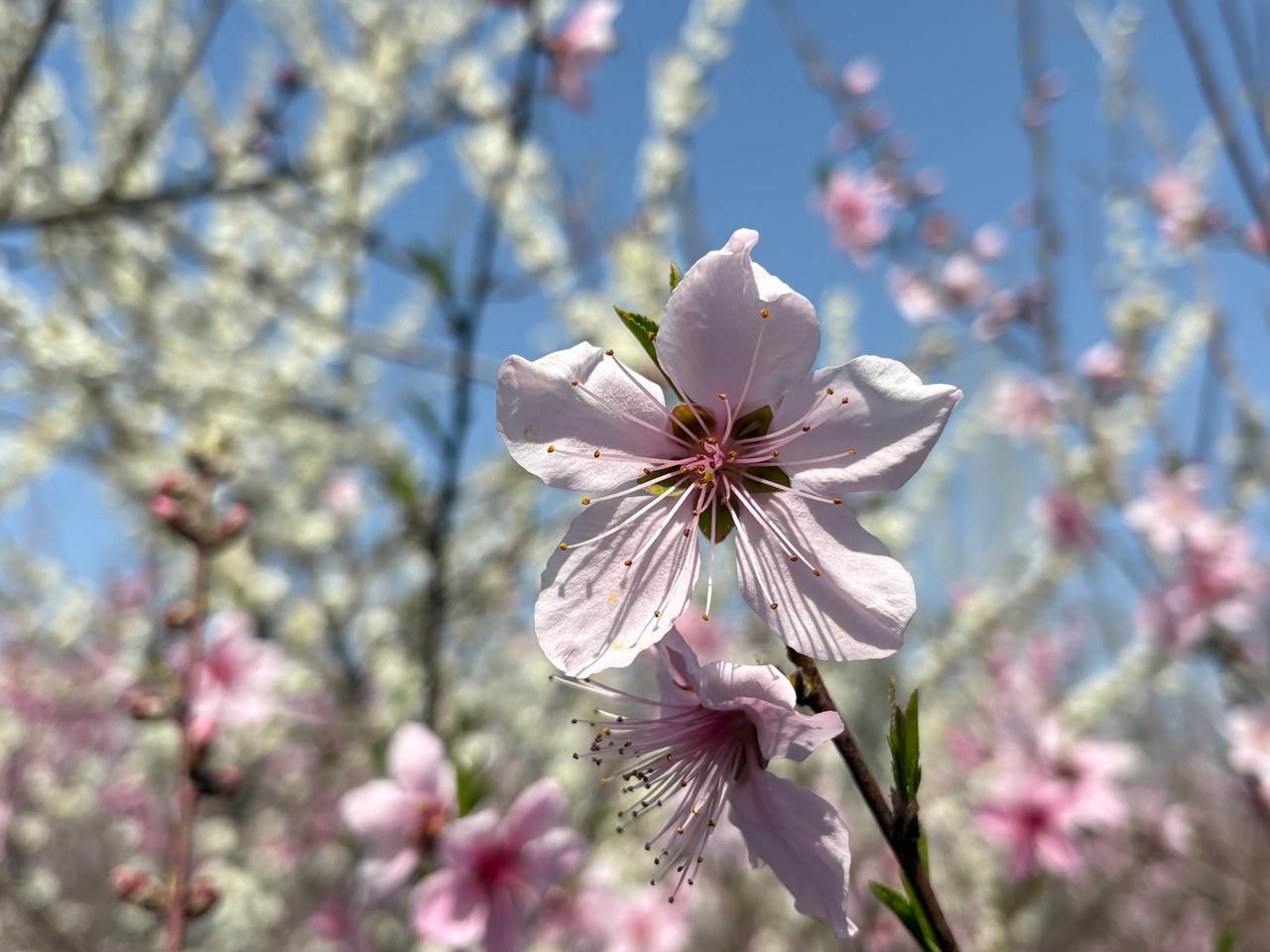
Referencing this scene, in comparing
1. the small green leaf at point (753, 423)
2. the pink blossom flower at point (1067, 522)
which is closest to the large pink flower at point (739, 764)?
the small green leaf at point (753, 423)

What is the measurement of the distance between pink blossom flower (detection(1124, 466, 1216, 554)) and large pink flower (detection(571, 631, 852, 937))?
2.82 meters

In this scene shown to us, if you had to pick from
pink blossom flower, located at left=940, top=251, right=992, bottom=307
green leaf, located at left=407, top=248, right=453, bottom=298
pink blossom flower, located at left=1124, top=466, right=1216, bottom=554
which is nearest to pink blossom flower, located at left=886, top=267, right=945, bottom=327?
pink blossom flower, located at left=940, top=251, right=992, bottom=307

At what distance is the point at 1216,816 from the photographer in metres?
9.40

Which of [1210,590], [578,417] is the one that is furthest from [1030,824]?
[578,417]

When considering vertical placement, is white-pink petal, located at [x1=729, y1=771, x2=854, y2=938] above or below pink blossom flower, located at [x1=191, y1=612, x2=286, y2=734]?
below

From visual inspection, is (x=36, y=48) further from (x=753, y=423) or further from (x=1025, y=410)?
(x=1025, y=410)

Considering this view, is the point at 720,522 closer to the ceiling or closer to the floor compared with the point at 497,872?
closer to the ceiling

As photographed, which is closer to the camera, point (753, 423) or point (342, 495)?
point (753, 423)

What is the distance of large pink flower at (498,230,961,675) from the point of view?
0.79 meters

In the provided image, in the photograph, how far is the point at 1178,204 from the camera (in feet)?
13.0

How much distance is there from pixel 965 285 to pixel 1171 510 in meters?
1.52

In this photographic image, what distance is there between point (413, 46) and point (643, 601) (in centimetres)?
508

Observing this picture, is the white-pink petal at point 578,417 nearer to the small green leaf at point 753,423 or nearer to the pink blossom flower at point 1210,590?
the small green leaf at point 753,423

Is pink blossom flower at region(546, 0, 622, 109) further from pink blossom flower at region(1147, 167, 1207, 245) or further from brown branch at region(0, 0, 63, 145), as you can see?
pink blossom flower at region(1147, 167, 1207, 245)
